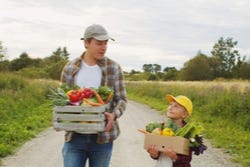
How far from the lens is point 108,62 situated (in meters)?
4.36

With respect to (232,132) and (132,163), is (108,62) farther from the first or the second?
(232,132)

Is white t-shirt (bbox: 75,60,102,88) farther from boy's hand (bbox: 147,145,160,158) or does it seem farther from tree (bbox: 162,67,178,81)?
tree (bbox: 162,67,178,81)

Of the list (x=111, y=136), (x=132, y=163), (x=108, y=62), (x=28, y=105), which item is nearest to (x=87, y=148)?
(x=111, y=136)

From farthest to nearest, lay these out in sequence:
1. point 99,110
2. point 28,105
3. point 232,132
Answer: point 28,105 < point 232,132 < point 99,110

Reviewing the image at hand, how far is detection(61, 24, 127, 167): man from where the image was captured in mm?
4168

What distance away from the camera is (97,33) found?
415cm

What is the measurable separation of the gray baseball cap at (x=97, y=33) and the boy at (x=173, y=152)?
3.10ft

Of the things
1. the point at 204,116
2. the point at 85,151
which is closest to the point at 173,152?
the point at 85,151

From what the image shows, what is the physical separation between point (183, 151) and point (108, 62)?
3.49 feet

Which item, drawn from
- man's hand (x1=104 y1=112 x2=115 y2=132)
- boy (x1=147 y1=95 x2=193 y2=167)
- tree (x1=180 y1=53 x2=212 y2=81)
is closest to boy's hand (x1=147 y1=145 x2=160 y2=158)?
boy (x1=147 y1=95 x2=193 y2=167)

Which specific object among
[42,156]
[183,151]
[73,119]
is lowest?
[42,156]

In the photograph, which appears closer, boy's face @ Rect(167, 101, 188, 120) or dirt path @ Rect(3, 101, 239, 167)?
boy's face @ Rect(167, 101, 188, 120)

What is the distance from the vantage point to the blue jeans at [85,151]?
4172 mm

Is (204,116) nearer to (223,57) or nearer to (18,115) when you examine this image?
(18,115)
